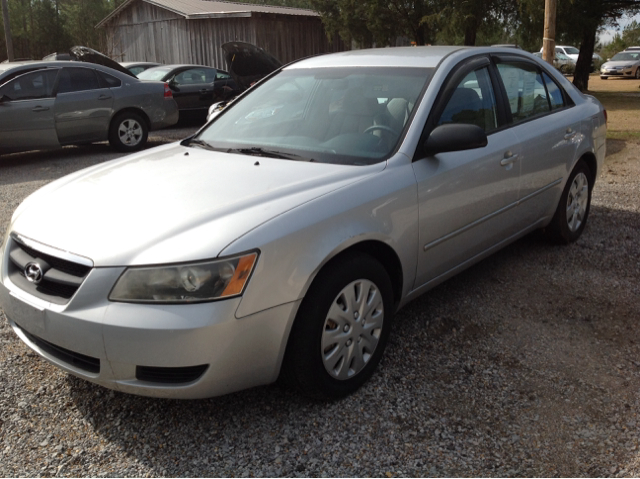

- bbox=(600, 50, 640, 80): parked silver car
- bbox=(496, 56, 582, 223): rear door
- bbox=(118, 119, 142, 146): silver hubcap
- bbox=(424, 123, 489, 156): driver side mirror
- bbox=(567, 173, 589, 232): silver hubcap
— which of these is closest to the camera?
bbox=(424, 123, 489, 156): driver side mirror

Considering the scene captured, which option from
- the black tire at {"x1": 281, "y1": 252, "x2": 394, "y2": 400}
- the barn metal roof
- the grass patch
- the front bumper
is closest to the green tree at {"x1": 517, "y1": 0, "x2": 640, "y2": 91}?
the grass patch

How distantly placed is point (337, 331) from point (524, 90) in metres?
2.61

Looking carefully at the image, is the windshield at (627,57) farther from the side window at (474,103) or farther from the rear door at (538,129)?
the side window at (474,103)

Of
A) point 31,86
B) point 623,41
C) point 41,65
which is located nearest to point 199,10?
point 41,65

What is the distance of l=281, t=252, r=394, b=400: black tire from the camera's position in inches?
107

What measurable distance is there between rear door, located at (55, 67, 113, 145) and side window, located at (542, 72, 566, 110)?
740cm

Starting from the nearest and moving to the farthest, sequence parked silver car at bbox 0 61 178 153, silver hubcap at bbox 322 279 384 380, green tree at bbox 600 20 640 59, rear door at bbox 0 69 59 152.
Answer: silver hubcap at bbox 322 279 384 380 < rear door at bbox 0 69 59 152 < parked silver car at bbox 0 61 178 153 < green tree at bbox 600 20 640 59

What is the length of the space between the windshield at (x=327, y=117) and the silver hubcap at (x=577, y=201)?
2.06m

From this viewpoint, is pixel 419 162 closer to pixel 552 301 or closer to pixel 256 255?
pixel 256 255

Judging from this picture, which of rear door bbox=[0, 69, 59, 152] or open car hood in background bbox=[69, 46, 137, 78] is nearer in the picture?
rear door bbox=[0, 69, 59, 152]

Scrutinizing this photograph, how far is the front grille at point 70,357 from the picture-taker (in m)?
2.61

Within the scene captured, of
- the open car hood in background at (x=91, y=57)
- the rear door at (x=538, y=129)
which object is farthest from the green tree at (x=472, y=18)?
the rear door at (x=538, y=129)

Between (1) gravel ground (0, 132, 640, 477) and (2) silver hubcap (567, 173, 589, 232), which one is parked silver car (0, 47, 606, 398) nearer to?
(1) gravel ground (0, 132, 640, 477)

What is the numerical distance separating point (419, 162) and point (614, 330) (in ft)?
5.22
